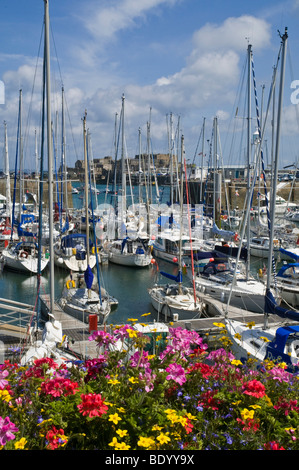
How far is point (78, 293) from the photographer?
19.8 meters

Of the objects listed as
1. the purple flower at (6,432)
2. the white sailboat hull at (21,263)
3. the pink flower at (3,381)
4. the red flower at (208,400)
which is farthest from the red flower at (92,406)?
the white sailboat hull at (21,263)

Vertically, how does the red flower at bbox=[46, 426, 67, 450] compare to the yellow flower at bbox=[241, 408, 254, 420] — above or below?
below

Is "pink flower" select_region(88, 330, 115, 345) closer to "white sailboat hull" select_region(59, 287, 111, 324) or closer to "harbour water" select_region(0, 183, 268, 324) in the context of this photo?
"white sailboat hull" select_region(59, 287, 111, 324)

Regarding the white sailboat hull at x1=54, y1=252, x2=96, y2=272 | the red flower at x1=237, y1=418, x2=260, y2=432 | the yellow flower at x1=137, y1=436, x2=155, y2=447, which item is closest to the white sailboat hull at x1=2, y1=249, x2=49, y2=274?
the white sailboat hull at x1=54, y1=252, x2=96, y2=272

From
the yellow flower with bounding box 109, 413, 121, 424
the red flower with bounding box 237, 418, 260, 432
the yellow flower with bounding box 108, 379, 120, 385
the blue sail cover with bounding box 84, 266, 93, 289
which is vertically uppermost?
the yellow flower with bounding box 108, 379, 120, 385

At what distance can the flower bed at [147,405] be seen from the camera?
3727mm


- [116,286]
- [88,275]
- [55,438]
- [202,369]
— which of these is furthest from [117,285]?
[55,438]

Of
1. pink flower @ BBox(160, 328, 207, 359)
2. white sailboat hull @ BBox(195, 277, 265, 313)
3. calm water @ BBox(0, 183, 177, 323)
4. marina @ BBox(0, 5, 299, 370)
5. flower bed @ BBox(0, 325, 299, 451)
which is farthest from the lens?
calm water @ BBox(0, 183, 177, 323)

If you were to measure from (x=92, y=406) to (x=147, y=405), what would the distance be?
0.71 metres

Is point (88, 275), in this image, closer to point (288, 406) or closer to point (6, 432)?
point (288, 406)

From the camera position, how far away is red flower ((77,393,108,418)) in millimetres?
3644

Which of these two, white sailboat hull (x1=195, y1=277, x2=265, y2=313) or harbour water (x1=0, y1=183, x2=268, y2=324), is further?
harbour water (x1=0, y1=183, x2=268, y2=324)

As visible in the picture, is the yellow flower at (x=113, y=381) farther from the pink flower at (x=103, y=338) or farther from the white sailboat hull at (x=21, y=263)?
the white sailboat hull at (x=21, y=263)
